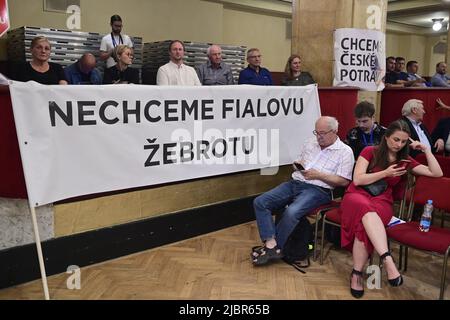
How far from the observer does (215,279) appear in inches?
124

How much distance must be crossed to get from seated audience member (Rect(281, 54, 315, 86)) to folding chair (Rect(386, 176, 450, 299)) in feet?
7.69

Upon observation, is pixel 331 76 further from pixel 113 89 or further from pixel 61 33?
pixel 61 33

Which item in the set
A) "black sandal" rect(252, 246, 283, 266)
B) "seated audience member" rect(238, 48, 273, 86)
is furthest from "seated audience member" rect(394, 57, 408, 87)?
"black sandal" rect(252, 246, 283, 266)

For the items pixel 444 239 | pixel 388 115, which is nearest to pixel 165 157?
pixel 444 239

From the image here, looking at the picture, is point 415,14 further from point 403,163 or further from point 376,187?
point 376,187

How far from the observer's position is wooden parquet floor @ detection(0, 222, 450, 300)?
9.57 ft

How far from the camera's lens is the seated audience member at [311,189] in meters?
3.36

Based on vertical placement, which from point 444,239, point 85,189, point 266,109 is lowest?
point 444,239

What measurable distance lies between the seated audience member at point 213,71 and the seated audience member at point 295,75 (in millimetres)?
737

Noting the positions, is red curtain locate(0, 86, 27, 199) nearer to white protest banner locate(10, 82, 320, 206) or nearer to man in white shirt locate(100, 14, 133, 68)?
white protest banner locate(10, 82, 320, 206)

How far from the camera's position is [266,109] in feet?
13.2

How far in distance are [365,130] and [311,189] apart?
2.49 ft

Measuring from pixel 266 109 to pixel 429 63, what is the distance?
1710 centimetres
